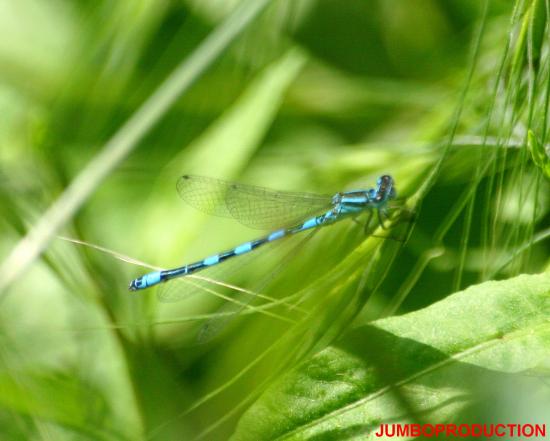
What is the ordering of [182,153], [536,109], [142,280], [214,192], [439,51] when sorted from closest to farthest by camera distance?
1. [536,109]
2. [142,280]
3. [214,192]
4. [182,153]
5. [439,51]

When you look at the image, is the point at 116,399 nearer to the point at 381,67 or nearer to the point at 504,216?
the point at 504,216

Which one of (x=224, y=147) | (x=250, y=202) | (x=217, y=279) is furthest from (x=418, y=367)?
(x=224, y=147)

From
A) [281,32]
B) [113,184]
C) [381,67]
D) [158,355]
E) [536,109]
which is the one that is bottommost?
[158,355]

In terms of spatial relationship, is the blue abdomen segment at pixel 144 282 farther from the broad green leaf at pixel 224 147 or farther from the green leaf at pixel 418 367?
the green leaf at pixel 418 367

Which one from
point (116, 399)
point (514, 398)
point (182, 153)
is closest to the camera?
point (514, 398)

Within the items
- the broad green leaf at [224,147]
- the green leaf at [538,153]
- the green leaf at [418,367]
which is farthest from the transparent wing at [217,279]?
the green leaf at [538,153]

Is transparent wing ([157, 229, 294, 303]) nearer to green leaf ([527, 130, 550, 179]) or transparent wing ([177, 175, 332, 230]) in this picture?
transparent wing ([177, 175, 332, 230])

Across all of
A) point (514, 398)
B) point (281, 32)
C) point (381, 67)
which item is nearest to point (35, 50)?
point (281, 32)
